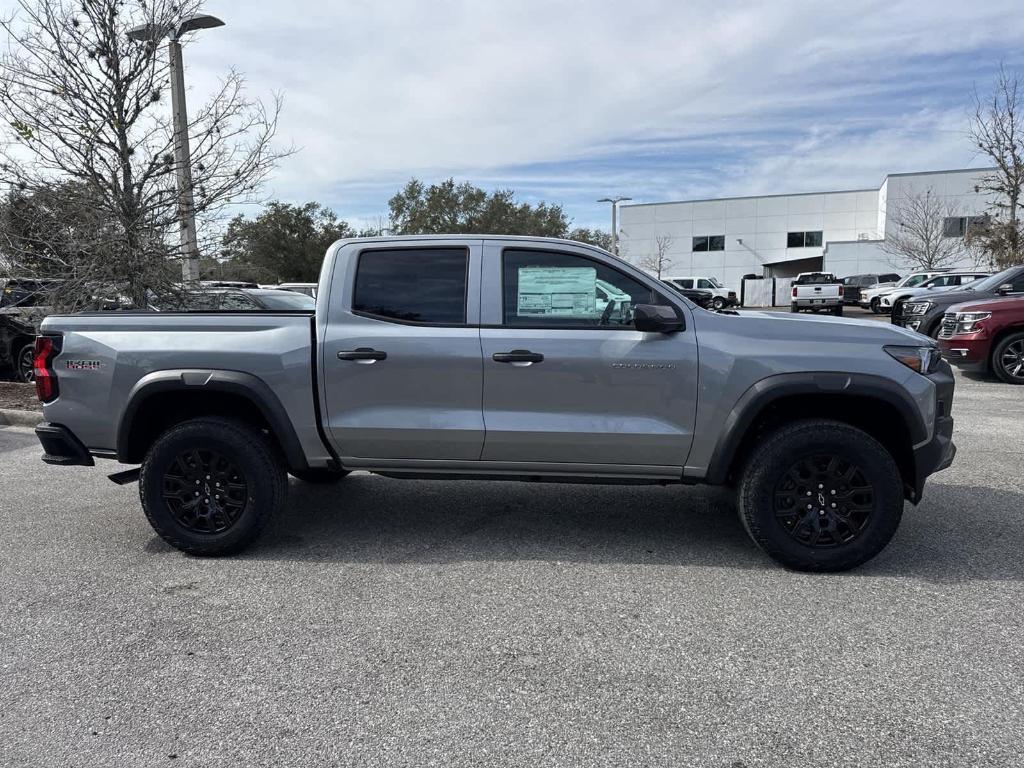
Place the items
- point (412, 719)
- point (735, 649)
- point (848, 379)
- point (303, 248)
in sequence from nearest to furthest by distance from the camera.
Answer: point (412, 719), point (735, 649), point (848, 379), point (303, 248)

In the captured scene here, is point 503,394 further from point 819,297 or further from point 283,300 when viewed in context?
point 819,297

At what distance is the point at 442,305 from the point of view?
4309 millimetres

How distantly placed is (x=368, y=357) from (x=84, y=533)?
2.40 meters

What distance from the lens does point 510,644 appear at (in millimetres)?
3287

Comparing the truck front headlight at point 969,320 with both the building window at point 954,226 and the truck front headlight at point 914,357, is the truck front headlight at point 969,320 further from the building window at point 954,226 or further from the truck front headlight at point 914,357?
the building window at point 954,226

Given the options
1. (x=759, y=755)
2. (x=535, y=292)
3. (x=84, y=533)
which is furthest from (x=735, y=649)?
(x=84, y=533)

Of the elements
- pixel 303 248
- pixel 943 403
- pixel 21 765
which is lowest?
pixel 21 765

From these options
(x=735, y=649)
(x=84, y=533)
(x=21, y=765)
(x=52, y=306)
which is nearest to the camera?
(x=21, y=765)

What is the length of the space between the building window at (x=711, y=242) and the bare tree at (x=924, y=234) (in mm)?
13222

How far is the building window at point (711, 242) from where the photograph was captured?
190 feet

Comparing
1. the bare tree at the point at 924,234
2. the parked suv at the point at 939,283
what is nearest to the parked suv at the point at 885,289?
the parked suv at the point at 939,283

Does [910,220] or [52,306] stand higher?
[910,220]

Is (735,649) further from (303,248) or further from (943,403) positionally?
(303,248)

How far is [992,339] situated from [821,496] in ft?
28.0
